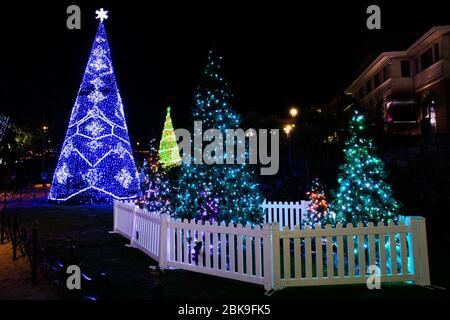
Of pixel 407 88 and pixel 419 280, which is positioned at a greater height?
pixel 407 88

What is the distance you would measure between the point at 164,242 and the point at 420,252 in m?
4.44

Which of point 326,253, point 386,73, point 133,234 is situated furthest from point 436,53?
point 133,234

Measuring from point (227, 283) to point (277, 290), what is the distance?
34.7 inches

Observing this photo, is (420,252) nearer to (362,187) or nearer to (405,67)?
(362,187)

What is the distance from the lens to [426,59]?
2217 cm

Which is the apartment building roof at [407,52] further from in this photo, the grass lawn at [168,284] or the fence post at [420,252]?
the fence post at [420,252]

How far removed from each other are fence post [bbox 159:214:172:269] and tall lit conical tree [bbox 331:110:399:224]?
Result: 11.0 feet

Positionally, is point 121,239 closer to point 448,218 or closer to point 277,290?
point 277,290

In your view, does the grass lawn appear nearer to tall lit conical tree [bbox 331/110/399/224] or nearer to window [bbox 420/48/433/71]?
tall lit conical tree [bbox 331/110/399/224]

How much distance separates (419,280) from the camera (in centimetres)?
565

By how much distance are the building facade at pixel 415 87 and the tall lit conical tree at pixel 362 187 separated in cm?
1294

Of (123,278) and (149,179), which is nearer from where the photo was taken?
(123,278)
